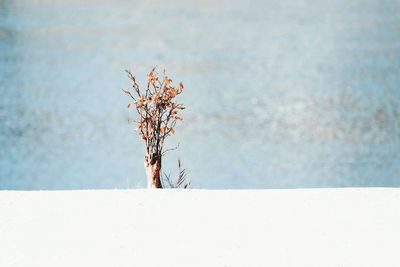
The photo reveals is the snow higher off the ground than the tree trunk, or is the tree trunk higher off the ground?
the tree trunk

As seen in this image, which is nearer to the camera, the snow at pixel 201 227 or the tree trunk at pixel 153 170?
the snow at pixel 201 227

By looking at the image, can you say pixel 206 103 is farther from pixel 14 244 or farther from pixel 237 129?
pixel 14 244

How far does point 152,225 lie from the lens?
720cm

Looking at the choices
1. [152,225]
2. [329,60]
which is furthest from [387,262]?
[329,60]

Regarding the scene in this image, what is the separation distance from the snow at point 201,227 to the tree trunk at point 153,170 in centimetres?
155

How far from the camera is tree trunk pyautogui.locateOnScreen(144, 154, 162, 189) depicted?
961cm

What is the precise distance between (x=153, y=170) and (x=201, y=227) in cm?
260

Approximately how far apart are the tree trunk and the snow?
5.08 feet

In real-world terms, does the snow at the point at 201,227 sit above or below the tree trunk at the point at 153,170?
below

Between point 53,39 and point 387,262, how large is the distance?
115 feet

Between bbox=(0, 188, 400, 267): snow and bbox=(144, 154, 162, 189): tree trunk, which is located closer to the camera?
bbox=(0, 188, 400, 267): snow

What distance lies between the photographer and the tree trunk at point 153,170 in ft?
31.5

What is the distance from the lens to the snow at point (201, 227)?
6590mm

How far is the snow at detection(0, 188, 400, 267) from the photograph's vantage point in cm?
659
